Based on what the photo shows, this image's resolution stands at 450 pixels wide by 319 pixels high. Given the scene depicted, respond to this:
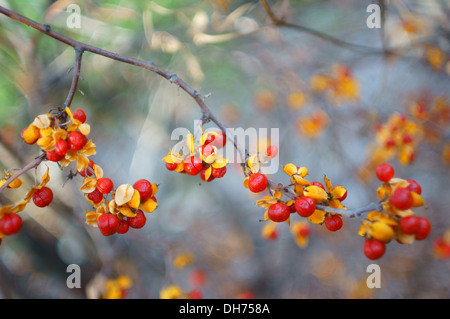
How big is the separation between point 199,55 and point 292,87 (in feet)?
3.37

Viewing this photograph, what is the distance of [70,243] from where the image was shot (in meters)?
2.83

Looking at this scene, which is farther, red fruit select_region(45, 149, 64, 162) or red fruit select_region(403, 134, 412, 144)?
red fruit select_region(403, 134, 412, 144)

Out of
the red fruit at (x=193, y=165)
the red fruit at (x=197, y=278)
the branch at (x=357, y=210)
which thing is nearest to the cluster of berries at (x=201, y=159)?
the red fruit at (x=193, y=165)

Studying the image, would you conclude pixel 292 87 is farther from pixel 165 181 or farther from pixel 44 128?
pixel 44 128

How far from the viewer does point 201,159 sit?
96 cm

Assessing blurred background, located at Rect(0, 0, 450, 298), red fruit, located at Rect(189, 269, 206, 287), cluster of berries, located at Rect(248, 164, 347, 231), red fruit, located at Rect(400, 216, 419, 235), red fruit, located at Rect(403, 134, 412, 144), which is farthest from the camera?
red fruit, located at Rect(189, 269, 206, 287)

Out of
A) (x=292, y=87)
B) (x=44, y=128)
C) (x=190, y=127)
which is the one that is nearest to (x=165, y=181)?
(x=190, y=127)

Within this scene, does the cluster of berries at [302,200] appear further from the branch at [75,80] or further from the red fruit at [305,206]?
the branch at [75,80]

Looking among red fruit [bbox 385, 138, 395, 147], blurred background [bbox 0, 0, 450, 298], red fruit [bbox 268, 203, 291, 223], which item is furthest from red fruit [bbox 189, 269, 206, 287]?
red fruit [bbox 268, 203, 291, 223]

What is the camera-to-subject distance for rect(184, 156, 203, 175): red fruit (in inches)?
37.4

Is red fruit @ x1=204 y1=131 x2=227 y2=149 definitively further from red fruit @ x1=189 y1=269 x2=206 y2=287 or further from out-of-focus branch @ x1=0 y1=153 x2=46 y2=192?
red fruit @ x1=189 y1=269 x2=206 y2=287

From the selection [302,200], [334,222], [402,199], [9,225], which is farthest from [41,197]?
[402,199]

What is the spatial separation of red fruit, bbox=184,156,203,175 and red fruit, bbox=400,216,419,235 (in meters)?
0.59

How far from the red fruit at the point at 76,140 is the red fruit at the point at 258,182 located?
0.50 meters
